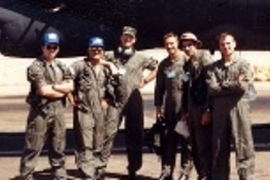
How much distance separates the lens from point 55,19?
9445 millimetres

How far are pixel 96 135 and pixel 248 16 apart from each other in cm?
289

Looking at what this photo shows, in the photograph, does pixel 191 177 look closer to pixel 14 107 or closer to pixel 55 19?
pixel 55 19

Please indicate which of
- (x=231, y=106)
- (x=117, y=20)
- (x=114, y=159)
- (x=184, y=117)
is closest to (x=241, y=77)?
(x=231, y=106)

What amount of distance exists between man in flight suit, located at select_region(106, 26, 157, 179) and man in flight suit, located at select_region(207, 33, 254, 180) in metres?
1.47

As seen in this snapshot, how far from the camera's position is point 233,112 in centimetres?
711

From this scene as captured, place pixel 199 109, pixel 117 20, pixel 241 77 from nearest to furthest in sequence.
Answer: pixel 241 77, pixel 199 109, pixel 117 20

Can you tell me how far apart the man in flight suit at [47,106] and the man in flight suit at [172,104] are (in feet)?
4.03

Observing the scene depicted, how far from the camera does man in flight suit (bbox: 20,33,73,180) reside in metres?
7.73

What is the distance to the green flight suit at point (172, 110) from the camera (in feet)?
26.4

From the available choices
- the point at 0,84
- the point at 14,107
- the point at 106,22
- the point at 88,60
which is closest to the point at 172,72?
the point at 88,60

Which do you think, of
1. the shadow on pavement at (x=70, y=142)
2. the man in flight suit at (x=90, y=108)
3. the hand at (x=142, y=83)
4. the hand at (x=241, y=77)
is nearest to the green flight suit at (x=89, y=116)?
the man in flight suit at (x=90, y=108)

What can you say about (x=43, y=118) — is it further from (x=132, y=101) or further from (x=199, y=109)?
(x=199, y=109)

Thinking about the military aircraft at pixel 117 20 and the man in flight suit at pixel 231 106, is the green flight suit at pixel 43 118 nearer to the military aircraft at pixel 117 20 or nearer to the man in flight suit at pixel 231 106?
the military aircraft at pixel 117 20

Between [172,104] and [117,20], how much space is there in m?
1.93
